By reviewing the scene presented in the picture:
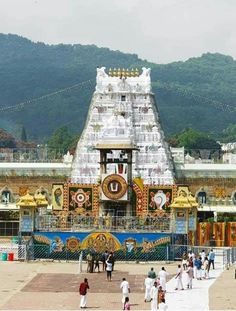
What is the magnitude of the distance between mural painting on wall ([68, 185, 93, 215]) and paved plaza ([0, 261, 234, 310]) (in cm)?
1679

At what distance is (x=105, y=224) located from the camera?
61312 mm

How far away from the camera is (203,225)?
70.1 m

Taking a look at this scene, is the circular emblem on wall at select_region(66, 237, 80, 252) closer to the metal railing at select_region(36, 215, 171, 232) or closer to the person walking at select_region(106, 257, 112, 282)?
the metal railing at select_region(36, 215, 171, 232)

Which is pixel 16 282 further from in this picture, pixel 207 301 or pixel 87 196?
pixel 87 196

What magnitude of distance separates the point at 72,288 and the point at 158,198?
28.7 m

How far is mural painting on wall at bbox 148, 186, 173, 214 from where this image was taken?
7319 cm

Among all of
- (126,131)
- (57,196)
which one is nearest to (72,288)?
(57,196)

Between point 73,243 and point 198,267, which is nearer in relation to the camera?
point 198,267

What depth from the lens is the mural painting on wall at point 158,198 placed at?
73188mm

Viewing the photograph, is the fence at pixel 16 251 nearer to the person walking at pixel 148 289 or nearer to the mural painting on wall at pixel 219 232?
the mural painting on wall at pixel 219 232

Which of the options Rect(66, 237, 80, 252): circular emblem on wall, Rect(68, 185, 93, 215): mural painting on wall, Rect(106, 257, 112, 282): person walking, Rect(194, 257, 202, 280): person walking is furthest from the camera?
Rect(68, 185, 93, 215): mural painting on wall

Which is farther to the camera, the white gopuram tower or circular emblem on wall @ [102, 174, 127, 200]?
the white gopuram tower

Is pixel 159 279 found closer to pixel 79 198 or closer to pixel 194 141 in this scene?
pixel 79 198

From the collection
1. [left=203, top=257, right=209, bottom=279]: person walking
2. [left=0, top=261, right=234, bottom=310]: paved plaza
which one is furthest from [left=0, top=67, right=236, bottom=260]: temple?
[left=203, top=257, right=209, bottom=279]: person walking
